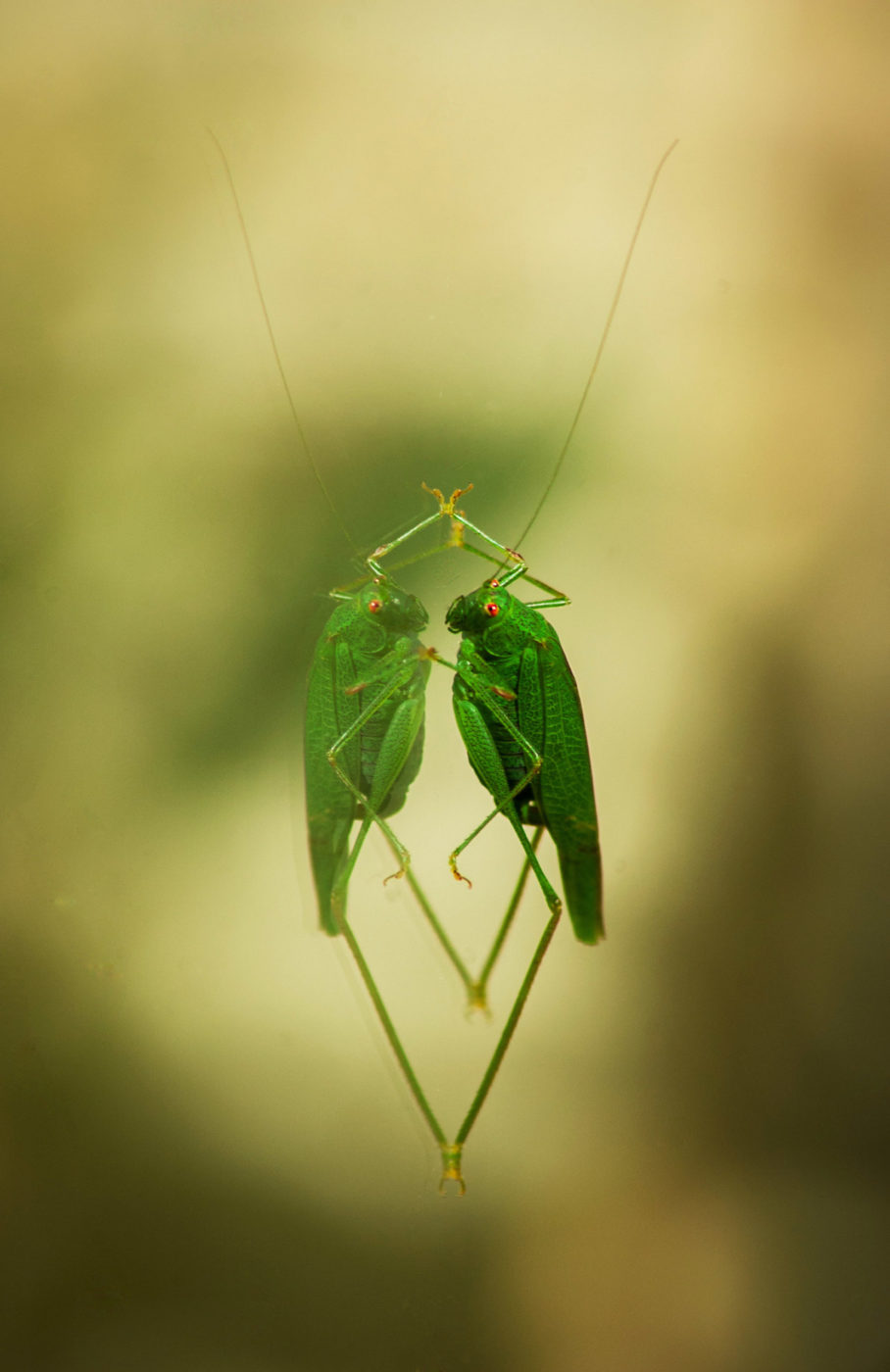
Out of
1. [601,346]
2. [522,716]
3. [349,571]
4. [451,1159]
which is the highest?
[601,346]

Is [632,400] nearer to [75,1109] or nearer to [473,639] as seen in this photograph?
[473,639]

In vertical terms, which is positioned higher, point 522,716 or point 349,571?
point 349,571

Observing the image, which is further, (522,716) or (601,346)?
(601,346)

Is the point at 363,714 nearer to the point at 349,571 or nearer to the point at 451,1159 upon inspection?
the point at 349,571

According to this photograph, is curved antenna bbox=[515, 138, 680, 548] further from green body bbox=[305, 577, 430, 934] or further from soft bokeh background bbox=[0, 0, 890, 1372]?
green body bbox=[305, 577, 430, 934]

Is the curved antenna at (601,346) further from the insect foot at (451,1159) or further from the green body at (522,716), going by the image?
the insect foot at (451,1159)

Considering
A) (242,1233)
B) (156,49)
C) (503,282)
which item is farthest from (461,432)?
(242,1233)

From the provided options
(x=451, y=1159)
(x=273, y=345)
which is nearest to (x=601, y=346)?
(x=273, y=345)
